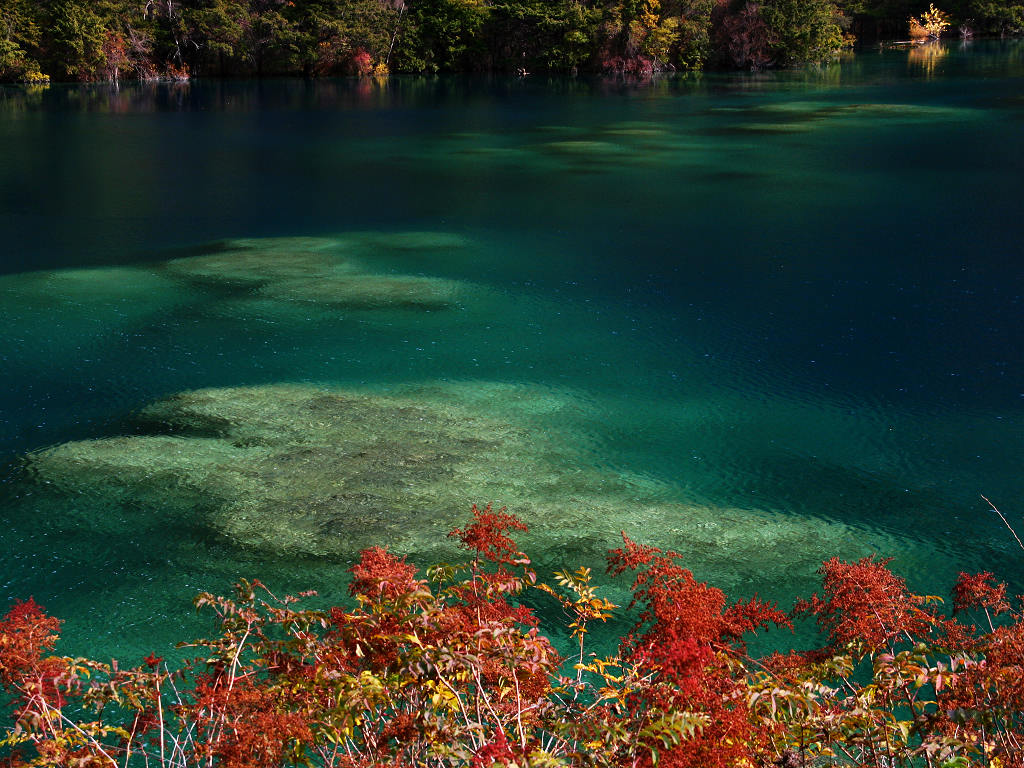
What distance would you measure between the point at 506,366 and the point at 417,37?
1359 inches

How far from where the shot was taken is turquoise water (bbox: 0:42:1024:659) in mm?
5602

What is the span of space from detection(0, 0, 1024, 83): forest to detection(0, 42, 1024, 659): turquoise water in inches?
783

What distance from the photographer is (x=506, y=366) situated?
8.22 m

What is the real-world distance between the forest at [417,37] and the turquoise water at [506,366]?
19.9 meters

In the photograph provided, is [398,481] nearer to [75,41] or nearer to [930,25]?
[75,41]

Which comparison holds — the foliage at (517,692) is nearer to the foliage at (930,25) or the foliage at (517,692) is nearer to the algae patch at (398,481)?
the algae patch at (398,481)

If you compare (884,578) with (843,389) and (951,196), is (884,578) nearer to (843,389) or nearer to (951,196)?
(843,389)

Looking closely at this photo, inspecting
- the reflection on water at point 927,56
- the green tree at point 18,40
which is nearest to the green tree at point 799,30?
the reflection on water at point 927,56

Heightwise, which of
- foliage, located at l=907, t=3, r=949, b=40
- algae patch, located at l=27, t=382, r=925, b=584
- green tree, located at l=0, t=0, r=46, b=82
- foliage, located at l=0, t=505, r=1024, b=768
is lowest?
algae patch, located at l=27, t=382, r=925, b=584

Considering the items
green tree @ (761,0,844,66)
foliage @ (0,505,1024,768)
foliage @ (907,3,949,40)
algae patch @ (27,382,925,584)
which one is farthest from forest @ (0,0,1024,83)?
foliage @ (0,505,1024,768)

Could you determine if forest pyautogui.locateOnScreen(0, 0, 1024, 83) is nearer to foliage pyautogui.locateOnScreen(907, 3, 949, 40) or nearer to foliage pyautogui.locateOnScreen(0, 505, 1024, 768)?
foliage pyautogui.locateOnScreen(907, 3, 949, 40)

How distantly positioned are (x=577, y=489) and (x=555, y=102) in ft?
79.3

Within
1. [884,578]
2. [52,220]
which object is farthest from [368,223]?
[884,578]

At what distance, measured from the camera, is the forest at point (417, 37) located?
35.3 m
